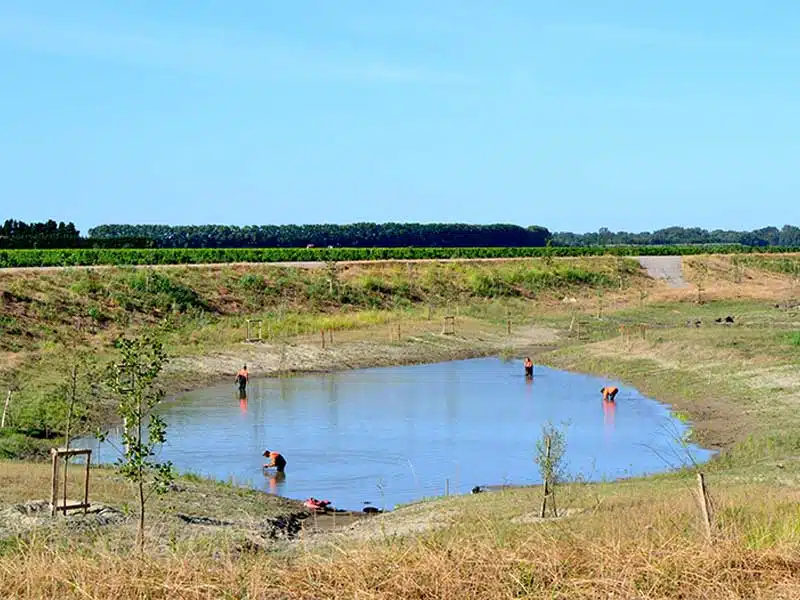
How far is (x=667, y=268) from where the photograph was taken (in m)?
118

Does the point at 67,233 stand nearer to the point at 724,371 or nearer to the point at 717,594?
the point at 724,371

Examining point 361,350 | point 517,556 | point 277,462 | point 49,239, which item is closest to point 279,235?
point 49,239

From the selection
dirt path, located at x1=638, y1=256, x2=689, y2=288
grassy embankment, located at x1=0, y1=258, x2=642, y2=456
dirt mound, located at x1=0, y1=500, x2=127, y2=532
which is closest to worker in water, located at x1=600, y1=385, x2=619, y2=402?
grassy embankment, located at x1=0, y1=258, x2=642, y2=456

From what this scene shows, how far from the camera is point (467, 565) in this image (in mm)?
10789

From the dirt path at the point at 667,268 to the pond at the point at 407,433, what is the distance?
192ft

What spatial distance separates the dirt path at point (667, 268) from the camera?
4349 inches

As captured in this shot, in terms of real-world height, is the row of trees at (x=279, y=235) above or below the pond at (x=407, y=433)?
above

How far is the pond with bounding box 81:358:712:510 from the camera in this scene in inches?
1209

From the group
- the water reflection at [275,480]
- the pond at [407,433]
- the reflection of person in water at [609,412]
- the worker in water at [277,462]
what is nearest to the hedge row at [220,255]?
the pond at [407,433]

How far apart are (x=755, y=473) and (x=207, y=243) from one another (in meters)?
150

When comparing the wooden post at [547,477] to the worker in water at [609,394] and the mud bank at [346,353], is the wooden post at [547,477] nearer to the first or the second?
the worker in water at [609,394]

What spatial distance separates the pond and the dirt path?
5840 cm

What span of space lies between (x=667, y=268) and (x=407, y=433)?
8340 centimetres

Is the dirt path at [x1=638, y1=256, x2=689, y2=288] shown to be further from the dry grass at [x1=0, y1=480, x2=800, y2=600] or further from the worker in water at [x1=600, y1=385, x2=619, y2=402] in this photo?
the dry grass at [x1=0, y1=480, x2=800, y2=600]
